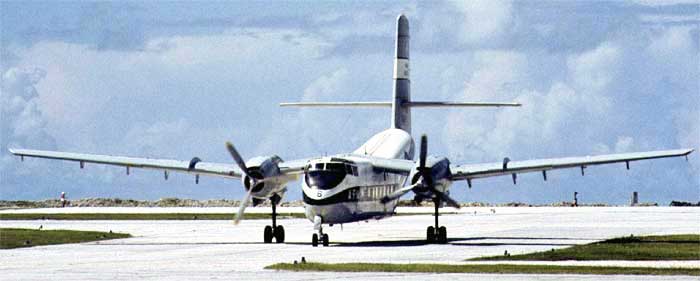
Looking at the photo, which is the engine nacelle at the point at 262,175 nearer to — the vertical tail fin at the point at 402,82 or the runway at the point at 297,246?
the runway at the point at 297,246

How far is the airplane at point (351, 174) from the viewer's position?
1842 inches

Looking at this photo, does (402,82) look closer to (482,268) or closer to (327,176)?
(327,176)

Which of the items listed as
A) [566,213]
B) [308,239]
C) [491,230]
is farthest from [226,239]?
[566,213]

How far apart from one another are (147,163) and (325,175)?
30.6 ft

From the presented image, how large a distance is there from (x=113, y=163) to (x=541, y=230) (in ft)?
60.5

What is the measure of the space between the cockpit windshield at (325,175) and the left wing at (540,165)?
18.1ft

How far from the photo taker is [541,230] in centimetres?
5853

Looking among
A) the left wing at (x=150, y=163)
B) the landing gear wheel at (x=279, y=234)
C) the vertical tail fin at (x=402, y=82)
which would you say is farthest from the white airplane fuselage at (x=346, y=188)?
the vertical tail fin at (x=402, y=82)

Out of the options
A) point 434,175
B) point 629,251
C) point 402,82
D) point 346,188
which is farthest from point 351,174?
point 402,82

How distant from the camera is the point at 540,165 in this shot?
50.4 metres

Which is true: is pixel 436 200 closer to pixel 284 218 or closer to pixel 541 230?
pixel 541 230

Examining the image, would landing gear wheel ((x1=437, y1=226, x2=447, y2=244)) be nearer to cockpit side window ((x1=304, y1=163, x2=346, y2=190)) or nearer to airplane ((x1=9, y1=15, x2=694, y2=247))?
airplane ((x1=9, y1=15, x2=694, y2=247))

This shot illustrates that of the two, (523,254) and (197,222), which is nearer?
(523,254)

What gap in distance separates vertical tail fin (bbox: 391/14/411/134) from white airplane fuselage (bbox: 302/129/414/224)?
11308 mm
